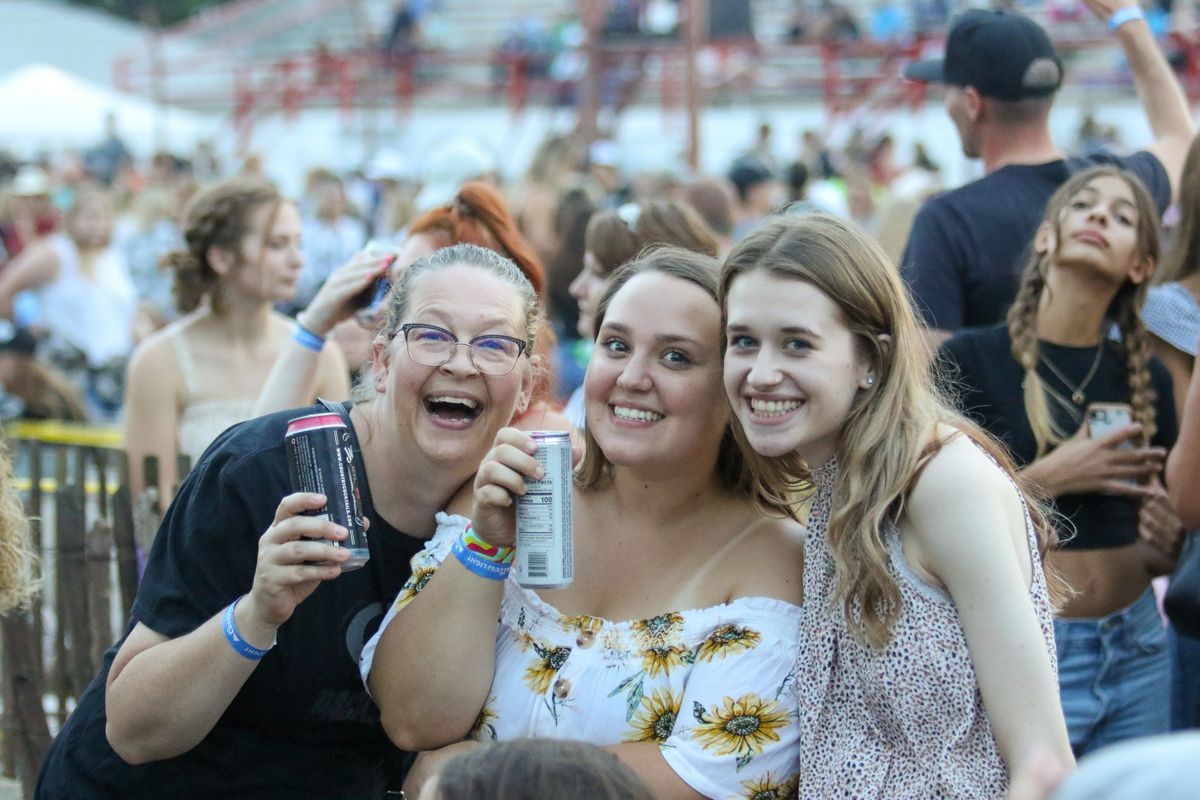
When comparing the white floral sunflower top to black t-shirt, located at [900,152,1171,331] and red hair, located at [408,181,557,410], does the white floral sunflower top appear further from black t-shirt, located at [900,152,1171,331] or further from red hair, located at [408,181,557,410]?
black t-shirt, located at [900,152,1171,331]

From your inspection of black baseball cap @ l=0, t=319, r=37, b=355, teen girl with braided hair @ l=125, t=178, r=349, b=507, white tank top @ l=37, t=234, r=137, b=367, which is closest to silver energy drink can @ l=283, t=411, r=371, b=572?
teen girl with braided hair @ l=125, t=178, r=349, b=507

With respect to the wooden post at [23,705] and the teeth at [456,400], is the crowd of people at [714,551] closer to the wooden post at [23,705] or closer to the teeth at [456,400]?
the teeth at [456,400]

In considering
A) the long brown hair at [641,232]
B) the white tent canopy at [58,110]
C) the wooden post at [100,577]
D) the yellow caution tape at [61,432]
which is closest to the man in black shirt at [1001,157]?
the long brown hair at [641,232]

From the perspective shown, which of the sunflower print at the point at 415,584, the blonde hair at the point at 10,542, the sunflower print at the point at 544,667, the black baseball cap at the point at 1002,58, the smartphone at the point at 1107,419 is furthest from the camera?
the black baseball cap at the point at 1002,58

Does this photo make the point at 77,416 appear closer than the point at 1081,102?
Yes

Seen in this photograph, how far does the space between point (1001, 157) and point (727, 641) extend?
2407 millimetres

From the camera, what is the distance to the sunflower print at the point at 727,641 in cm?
238

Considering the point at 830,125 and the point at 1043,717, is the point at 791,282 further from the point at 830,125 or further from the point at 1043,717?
the point at 830,125

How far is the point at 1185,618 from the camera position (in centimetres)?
310

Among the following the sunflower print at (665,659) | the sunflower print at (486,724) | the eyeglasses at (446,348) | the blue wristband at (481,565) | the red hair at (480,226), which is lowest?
the sunflower print at (486,724)

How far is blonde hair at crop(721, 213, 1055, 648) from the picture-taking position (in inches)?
86.6

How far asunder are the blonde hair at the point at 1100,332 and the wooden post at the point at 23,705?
10.4ft

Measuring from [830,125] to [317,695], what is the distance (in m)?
20.8

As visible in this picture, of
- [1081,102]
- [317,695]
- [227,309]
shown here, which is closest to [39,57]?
[1081,102]
